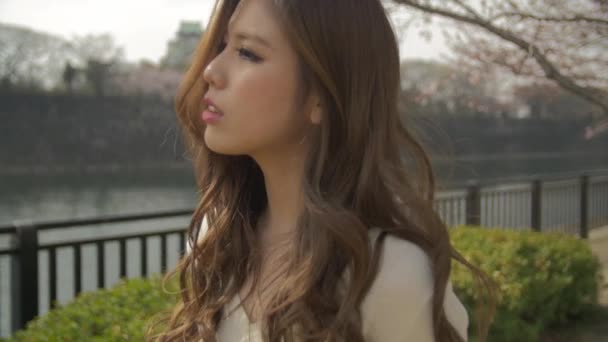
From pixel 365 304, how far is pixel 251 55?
0.53 m

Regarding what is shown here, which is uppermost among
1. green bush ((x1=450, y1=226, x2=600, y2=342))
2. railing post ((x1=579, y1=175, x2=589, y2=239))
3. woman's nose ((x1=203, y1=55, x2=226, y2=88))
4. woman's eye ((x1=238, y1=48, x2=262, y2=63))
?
woman's eye ((x1=238, y1=48, x2=262, y2=63))

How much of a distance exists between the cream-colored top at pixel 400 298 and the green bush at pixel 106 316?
1.04 meters

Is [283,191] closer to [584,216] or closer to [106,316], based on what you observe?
[106,316]

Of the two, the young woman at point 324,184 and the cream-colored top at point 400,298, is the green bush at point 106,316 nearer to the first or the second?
the young woman at point 324,184

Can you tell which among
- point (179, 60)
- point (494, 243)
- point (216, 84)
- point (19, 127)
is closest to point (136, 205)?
point (494, 243)

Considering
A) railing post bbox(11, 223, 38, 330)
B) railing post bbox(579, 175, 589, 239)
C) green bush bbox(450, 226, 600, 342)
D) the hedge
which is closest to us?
the hedge

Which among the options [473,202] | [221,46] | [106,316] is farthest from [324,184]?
[473,202]

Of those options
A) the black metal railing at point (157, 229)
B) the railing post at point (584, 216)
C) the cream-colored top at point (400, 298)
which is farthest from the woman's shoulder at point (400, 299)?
the railing post at point (584, 216)

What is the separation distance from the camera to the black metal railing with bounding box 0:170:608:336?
151 inches

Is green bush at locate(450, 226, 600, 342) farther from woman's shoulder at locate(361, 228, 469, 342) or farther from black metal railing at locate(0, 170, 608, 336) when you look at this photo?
woman's shoulder at locate(361, 228, 469, 342)

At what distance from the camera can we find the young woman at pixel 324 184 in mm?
1153

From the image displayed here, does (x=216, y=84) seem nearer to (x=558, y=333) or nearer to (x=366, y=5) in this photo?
(x=366, y=5)

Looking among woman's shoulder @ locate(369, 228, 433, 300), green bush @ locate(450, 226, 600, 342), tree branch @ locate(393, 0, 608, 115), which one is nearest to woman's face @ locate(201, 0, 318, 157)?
woman's shoulder @ locate(369, 228, 433, 300)

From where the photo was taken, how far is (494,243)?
477 centimetres
